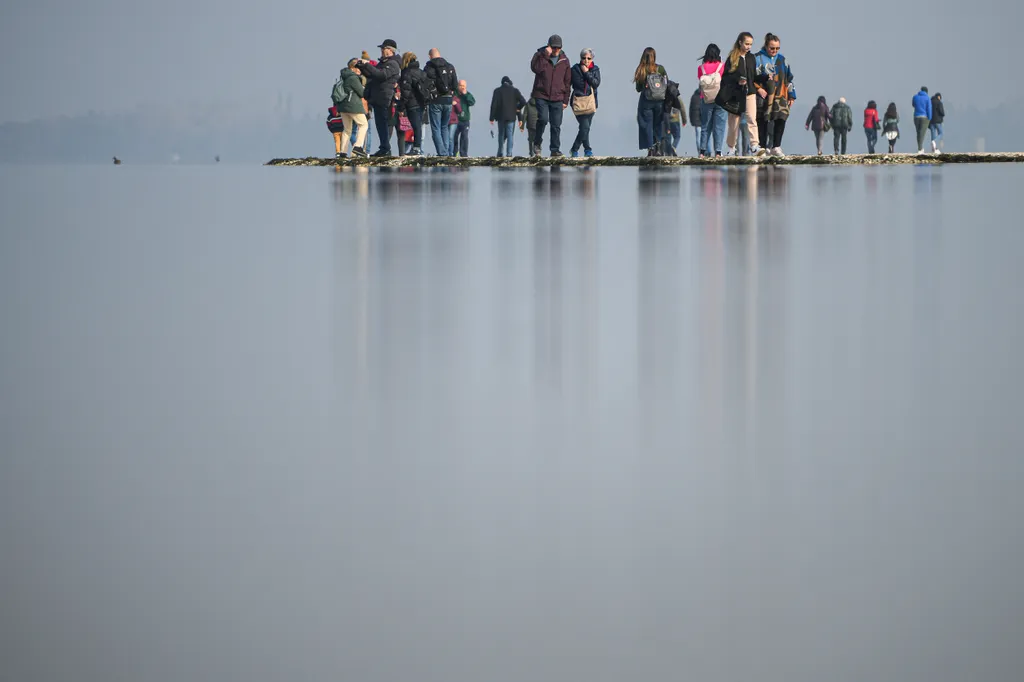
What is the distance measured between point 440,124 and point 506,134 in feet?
6.70

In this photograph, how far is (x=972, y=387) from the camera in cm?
415

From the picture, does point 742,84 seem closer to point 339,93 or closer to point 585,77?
point 585,77

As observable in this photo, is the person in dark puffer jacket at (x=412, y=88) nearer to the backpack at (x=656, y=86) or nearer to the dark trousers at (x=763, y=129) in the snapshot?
the backpack at (x=656, y=86)

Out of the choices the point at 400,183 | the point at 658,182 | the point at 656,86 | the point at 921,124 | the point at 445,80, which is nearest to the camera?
the point at 658,182

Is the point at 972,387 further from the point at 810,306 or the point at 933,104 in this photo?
the point at 933,104

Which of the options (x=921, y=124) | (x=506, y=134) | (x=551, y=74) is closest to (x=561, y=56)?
(x=551, y=74)

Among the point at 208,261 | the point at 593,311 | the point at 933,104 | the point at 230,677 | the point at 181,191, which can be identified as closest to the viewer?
the point at 230,677

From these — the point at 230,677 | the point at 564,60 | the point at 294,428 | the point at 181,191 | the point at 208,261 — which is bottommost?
the point at 230,677

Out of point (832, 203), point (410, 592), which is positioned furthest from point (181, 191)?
point (410, 592)

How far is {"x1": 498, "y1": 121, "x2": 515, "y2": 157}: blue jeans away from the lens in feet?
94.5

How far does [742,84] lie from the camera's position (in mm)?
22781

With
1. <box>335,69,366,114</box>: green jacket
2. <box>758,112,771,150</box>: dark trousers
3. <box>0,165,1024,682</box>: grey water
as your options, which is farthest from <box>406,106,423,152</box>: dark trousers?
<box>0,165,1024,682</box>: grey water

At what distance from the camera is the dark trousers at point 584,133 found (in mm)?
25594

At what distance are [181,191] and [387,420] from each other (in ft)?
48.7
